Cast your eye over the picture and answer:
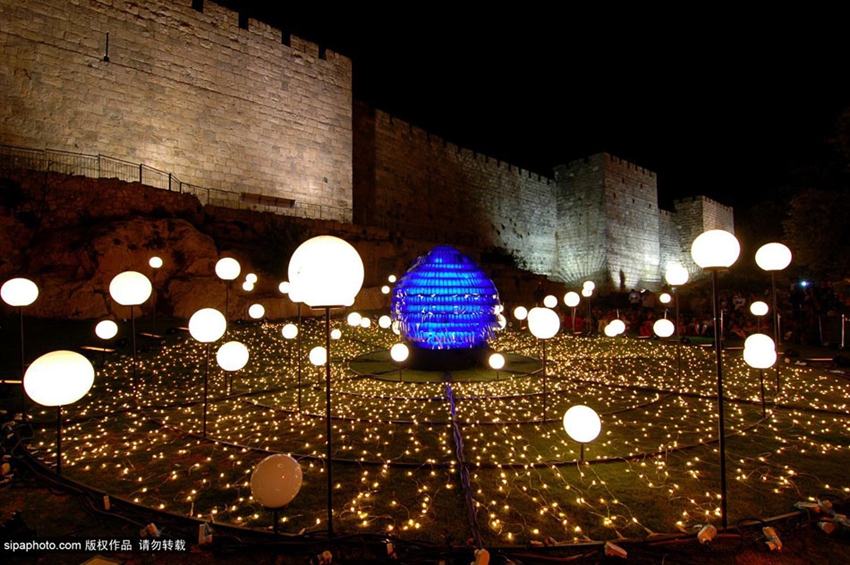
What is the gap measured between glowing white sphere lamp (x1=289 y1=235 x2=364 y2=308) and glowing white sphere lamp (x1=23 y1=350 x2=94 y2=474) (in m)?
1.80

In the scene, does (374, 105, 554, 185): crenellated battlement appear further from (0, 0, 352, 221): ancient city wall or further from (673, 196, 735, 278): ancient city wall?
(673, 196, 735, 278): ancient city wall

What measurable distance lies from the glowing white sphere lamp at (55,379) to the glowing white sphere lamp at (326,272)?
1.80 metres

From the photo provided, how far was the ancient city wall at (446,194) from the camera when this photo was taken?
68.7 feet

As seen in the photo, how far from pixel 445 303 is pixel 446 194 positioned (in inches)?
724

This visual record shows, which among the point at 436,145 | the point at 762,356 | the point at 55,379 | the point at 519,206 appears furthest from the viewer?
the point at 519,206

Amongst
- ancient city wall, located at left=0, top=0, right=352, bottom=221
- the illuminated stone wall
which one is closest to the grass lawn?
ancient city wall, located at left=0, top=0, right=352, bottom=221

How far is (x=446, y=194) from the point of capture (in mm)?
24000

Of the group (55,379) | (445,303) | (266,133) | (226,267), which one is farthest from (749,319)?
(266,133)

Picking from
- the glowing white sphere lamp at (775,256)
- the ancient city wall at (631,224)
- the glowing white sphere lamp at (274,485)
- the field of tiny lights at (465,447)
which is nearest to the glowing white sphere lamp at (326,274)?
the glowing white sphere lamp at (274,485)

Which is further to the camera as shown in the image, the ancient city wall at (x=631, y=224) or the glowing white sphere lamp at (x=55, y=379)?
the ancient city wall at (x=631, y=224)

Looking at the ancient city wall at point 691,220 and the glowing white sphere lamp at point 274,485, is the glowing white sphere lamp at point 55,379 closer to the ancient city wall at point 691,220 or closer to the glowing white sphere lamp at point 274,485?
the glowing white sphere lamp at point 274,485

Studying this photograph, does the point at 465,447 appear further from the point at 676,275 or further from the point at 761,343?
the point at 676,275

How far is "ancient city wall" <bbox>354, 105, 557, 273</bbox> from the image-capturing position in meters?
21.0

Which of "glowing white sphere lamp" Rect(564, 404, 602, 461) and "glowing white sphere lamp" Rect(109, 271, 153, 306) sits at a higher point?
"glowing white sphere lamp" Rect(109, 271, 153, 306)
